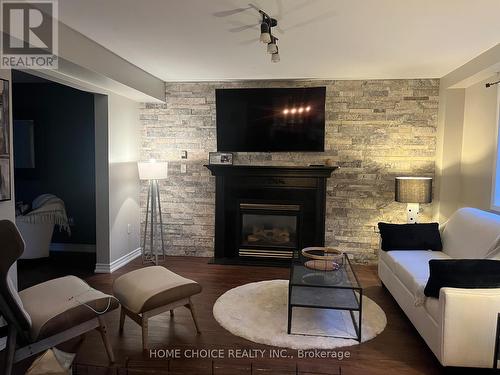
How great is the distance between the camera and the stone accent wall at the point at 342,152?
14.4ft

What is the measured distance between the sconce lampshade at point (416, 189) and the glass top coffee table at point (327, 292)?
142 cm

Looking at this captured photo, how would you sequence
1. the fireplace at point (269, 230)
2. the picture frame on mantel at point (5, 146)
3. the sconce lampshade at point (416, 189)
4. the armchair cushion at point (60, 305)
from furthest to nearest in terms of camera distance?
the fireplace at point (269, 230) → the sconce lampshade at point (416, 189) → the picture frame on mantel at point (5, 146) → the armchair cushion at point (60, 305)

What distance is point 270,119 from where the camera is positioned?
178 inches

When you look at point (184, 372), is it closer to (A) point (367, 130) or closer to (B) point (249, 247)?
(B) point (249, 247)

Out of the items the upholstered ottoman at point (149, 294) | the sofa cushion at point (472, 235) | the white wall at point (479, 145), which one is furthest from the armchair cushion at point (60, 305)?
the white wall at point (479, 145)

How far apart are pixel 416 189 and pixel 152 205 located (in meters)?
3.29


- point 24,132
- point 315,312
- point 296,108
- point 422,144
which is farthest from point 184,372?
point 24,132

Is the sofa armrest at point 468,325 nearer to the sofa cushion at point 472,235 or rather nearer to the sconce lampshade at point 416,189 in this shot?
the sofa cushion at point 472,235

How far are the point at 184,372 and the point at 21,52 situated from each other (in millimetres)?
2598

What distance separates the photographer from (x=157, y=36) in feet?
9.69

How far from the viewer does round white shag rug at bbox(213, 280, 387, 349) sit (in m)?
2.57

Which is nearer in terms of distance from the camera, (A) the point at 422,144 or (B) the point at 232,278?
(B) the point at 232,278

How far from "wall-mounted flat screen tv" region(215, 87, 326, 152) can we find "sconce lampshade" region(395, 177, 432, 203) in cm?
112

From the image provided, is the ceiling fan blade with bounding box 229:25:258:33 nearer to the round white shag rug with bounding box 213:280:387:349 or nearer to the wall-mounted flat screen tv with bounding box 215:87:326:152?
the wall-mounted flat screen tv with bounding box 215:87:326:152
